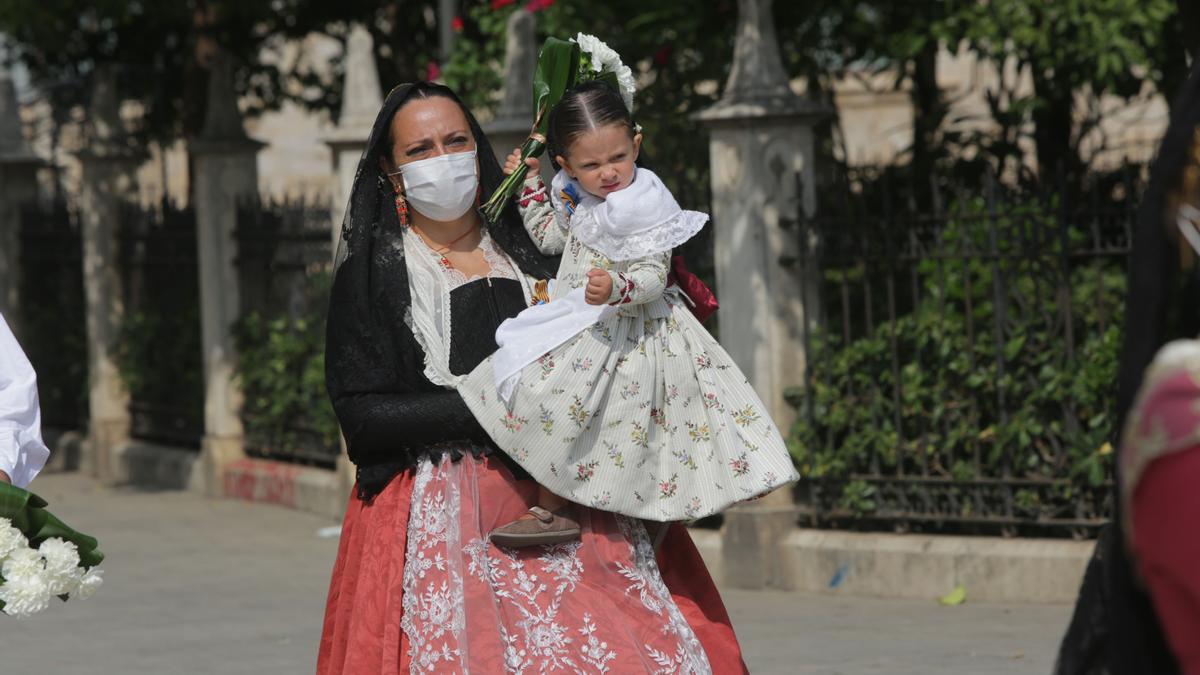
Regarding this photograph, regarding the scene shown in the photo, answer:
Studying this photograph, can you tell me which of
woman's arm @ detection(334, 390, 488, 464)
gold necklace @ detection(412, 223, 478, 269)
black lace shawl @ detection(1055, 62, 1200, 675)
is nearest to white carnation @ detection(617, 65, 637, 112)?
gold necklace @ detection(412, 223, 478, 269)

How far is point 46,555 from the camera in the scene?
12.1ft

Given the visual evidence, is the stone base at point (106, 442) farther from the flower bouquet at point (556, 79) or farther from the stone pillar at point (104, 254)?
the flower bouquet at point (556, 79)

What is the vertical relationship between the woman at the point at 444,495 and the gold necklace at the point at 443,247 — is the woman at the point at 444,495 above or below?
below

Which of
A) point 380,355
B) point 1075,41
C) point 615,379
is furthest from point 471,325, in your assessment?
point 1075,41

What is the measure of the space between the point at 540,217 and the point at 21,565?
1416 millimetres

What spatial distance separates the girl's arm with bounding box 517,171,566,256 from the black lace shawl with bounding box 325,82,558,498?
0.28m

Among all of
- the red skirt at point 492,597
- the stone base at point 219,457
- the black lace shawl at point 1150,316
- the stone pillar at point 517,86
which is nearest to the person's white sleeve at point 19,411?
the red skirt at point 492,597

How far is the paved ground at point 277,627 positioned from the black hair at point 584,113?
2.90m

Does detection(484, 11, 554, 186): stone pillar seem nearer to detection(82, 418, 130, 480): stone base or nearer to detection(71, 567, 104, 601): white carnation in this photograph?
detection(71, 567, 104, 601): white carnation

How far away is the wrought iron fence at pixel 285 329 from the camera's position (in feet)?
36.0

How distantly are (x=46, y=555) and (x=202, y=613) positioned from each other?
15.0ft

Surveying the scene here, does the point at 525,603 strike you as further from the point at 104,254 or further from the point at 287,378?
the point at 104,254

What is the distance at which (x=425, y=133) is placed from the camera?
4.36 meters

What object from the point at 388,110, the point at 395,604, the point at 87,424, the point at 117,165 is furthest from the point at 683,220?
the point at 87,424
